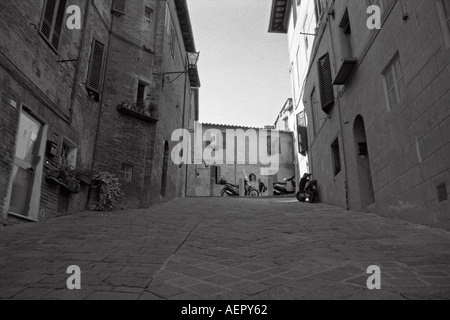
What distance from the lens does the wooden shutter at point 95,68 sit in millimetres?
11531

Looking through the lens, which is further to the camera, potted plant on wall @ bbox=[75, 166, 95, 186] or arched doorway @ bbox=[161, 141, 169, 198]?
arched doorway @ bbox=[161, 141, 169, 198]

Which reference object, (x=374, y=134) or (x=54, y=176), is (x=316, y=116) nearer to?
(x=374, y=134)

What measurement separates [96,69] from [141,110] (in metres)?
2.22

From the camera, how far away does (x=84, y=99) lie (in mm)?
11148

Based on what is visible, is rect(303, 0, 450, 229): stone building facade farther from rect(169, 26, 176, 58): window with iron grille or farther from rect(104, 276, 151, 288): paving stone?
rect(169, 26, 176, 58): window with iron grille

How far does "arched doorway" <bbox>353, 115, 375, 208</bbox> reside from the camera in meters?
9.26

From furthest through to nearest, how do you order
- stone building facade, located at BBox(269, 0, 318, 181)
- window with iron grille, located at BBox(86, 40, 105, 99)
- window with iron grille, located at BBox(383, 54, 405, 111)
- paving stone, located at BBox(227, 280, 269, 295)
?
stone building facade, located at BBox(269, 0, 318, 181) < window with iron grille, located at BBox(86, 40, 105, 99) < window with iron grille, located at BBox(383, 54, 405, 111) < paving stone, located at BBox(227, 280, 269, 295)

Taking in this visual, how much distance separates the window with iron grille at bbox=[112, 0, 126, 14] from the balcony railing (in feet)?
11.3

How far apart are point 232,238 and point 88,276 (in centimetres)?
277

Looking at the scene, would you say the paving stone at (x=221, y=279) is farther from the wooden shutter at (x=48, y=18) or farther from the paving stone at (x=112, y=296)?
the wooden shutter at (x=48, y=18)

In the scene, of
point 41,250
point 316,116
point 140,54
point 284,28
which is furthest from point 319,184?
point 284,28

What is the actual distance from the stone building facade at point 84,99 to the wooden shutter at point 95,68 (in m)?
0.04

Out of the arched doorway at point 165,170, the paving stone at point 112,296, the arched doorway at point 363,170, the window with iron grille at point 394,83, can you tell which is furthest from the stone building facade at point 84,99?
the window with iron grille at point 394,83

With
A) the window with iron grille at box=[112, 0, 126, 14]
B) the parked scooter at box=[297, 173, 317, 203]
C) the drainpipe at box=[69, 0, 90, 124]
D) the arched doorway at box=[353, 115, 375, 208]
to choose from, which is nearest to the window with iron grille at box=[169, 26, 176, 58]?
the window with iron grille at box=[112, 0, 126, 14]
